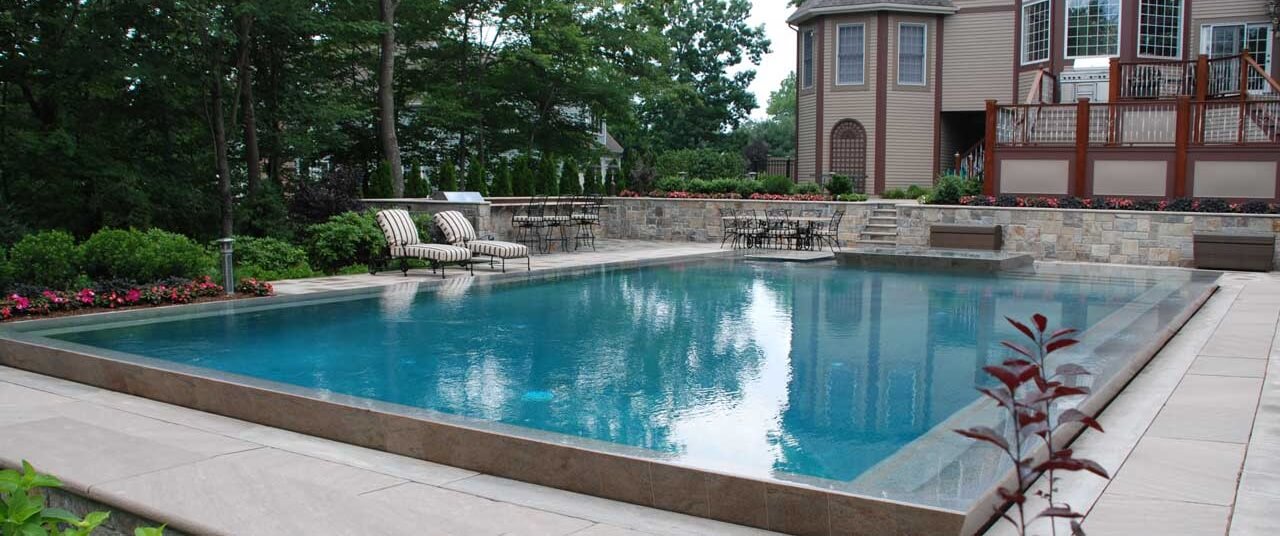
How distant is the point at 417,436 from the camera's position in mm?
5242

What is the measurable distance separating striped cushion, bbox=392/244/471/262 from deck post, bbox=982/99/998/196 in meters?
10.5

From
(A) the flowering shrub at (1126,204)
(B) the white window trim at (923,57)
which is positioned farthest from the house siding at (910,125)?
(A) the flowering shrub at (1126,204)

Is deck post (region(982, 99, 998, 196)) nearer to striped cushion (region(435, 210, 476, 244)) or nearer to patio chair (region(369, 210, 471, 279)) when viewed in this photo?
striped cushion (region(435, 210, 476, 244))

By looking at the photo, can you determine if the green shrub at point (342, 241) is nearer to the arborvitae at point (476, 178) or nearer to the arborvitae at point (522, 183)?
the arborvitae at point (476, 178)

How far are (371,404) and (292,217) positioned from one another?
11.8 meters

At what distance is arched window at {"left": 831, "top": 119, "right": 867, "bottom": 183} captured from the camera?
26078 millimetres

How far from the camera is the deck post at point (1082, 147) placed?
17984 millimetres

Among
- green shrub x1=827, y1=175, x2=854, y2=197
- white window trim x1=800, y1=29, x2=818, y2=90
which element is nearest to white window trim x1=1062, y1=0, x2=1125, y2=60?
white window trim x1=800, y1=29, x2=818, y2=90

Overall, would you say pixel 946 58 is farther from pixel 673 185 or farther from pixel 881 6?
pixel 673 185

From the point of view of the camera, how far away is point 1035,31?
24672 mm

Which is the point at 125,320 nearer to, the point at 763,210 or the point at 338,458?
the point at 338,458

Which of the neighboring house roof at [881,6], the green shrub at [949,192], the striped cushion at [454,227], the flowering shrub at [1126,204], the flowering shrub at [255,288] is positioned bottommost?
the flowering shrub at [255,288]

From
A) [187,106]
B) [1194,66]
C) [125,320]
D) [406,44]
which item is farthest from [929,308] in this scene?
[406,44]

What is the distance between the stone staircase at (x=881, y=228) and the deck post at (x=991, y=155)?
72.3 inches
